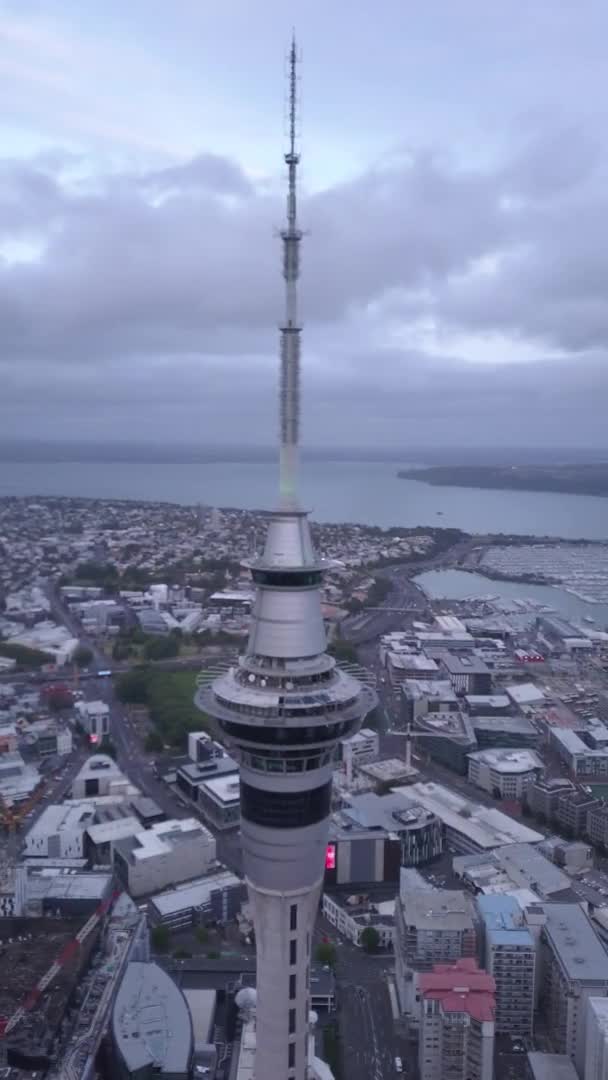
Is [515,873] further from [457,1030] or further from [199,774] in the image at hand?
[199,774]

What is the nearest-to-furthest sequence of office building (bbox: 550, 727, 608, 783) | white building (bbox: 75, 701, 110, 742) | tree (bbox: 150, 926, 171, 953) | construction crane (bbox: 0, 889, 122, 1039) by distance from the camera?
construction crane (bbox: 0, 889, 122, 1039) < tree (bbox: 150, 926, 171, 953) < office building (bbox: 550, 727, 608, 783) < white building (bbox: 75, 701, 110, 742)

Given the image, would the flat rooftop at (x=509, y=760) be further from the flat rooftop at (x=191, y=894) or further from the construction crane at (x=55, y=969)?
the construction crane at (x=55, y=969)

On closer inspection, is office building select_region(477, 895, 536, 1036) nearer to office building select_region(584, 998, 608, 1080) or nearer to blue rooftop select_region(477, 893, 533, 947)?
blue rooftop select_region(477, 893, 533, 947)

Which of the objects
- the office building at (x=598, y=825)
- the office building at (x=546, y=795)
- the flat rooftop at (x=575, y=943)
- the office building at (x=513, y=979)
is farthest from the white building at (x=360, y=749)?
the office building at (x=513, y=979)

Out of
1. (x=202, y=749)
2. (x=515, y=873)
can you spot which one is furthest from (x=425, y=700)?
(x=515, y=873)

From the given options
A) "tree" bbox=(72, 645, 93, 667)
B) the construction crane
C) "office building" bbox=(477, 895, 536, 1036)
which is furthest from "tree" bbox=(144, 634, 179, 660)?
"office building" bbox=(477, 895, 536, 1036)

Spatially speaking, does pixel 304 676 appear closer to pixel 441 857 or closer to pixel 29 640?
pixel 441 857
